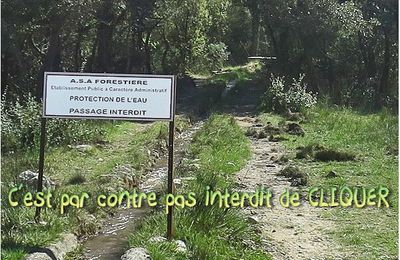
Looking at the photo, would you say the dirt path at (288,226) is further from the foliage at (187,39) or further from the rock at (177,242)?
the foliage at (187,39)

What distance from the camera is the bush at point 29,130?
35.2 ft

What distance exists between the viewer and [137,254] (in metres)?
5.44

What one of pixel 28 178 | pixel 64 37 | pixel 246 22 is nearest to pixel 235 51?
pixel 246 22

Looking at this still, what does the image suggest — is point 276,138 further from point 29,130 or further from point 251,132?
point 29,130

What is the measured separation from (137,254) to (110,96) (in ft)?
5.51

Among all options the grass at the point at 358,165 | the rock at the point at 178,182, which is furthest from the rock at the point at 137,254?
the rock at the point at 178,182

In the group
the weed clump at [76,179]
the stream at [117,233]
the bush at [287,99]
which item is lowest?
the stream at [117,233]

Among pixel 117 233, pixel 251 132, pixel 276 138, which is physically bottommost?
pixel 117 233

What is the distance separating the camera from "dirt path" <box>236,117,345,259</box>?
20.3 ft

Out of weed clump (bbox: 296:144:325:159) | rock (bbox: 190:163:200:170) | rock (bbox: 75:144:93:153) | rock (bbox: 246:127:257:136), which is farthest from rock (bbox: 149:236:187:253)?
rock (bbox: 246:127:257:136)

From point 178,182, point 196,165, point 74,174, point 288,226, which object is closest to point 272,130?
point 196,165

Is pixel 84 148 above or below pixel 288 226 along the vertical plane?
above

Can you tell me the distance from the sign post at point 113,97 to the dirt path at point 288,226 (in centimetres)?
135

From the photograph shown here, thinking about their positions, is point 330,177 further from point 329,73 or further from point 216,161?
point 329,73
